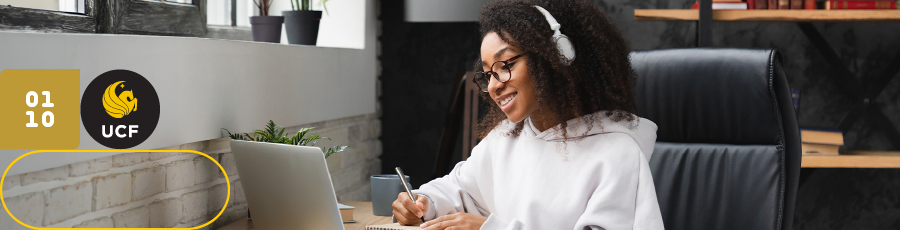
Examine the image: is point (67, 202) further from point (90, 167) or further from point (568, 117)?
point (568, 117)

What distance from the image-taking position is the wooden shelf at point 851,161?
2043 mm

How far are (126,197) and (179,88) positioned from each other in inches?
8.4

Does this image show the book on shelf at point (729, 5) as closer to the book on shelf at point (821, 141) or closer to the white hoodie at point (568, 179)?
the book on shelf at point (821, 141)

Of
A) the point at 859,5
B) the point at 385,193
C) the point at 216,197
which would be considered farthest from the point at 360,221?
the point at 859,5

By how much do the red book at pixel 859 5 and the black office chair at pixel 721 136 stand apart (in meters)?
0.98

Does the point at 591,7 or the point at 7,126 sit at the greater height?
the point at 591,7

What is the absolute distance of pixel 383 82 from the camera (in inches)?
96.6

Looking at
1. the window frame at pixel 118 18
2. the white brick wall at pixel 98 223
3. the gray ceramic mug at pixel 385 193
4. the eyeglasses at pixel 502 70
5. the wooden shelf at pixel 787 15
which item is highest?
the wooden shelf at pixel 787 15

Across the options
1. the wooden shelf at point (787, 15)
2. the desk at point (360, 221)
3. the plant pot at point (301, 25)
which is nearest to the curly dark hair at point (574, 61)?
the desk at point (360, 221)

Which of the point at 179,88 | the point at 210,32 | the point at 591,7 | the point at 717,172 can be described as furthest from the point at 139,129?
the point at 717,172

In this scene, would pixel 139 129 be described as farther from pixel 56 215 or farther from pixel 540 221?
pixel 540 221

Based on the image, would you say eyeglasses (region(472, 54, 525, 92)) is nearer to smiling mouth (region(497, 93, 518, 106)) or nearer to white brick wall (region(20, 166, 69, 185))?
smiling mouth (region(497, 93, 518, 106))

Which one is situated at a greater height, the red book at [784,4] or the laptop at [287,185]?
the red book at [784,4]

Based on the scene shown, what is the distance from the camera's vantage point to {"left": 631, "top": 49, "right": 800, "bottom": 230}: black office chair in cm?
126
